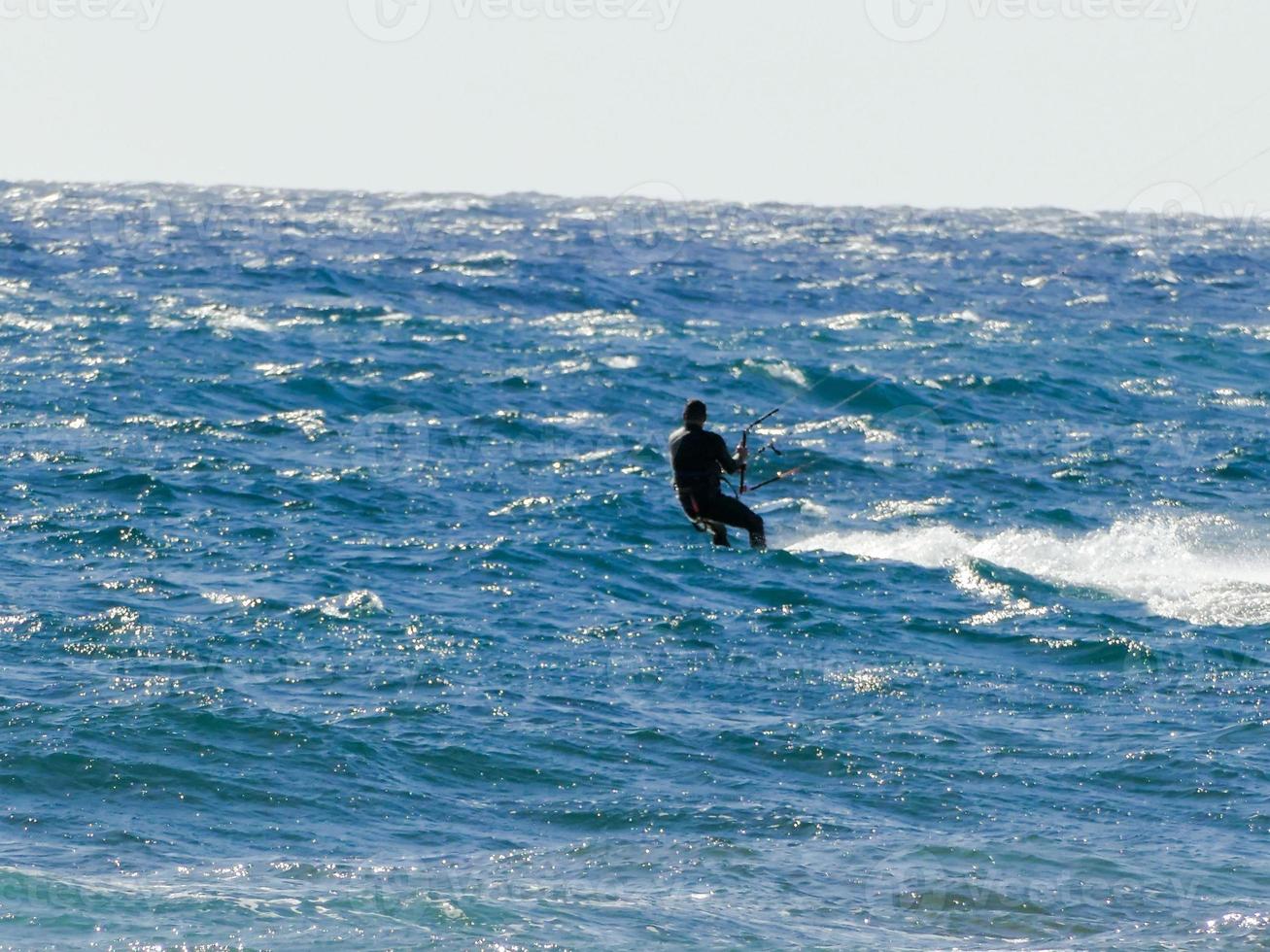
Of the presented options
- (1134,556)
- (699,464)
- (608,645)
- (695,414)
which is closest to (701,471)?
(699,464)

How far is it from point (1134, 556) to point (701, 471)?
8265 mm

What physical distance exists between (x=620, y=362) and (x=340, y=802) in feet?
83.5

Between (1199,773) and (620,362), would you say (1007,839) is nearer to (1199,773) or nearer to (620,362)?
(1199,773)

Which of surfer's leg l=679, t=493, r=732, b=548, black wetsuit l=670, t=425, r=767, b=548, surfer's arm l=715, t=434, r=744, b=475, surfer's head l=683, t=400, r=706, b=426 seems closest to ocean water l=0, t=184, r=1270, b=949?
surfer's leg l=679, t=493, r=732, b=548

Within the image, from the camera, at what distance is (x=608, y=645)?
19.8 meters

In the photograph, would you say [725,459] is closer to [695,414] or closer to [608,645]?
[695,414]

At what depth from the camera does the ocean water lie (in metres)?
13.7

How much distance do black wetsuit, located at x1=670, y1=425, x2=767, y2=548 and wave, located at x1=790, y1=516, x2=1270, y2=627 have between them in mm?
4690

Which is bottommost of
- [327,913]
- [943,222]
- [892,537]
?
[327,913]

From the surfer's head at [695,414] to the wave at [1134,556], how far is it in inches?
220

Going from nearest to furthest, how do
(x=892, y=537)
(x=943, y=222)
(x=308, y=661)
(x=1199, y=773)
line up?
(x=1199, y=773), (x=308, y=661), (x=892, y=537), (x=943, y=222)

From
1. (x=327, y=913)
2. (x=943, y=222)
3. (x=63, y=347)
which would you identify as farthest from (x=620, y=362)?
(x=943, y=222)

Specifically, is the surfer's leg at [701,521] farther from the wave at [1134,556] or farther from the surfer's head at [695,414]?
the wave at [1134,556]

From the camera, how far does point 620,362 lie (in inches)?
1577
